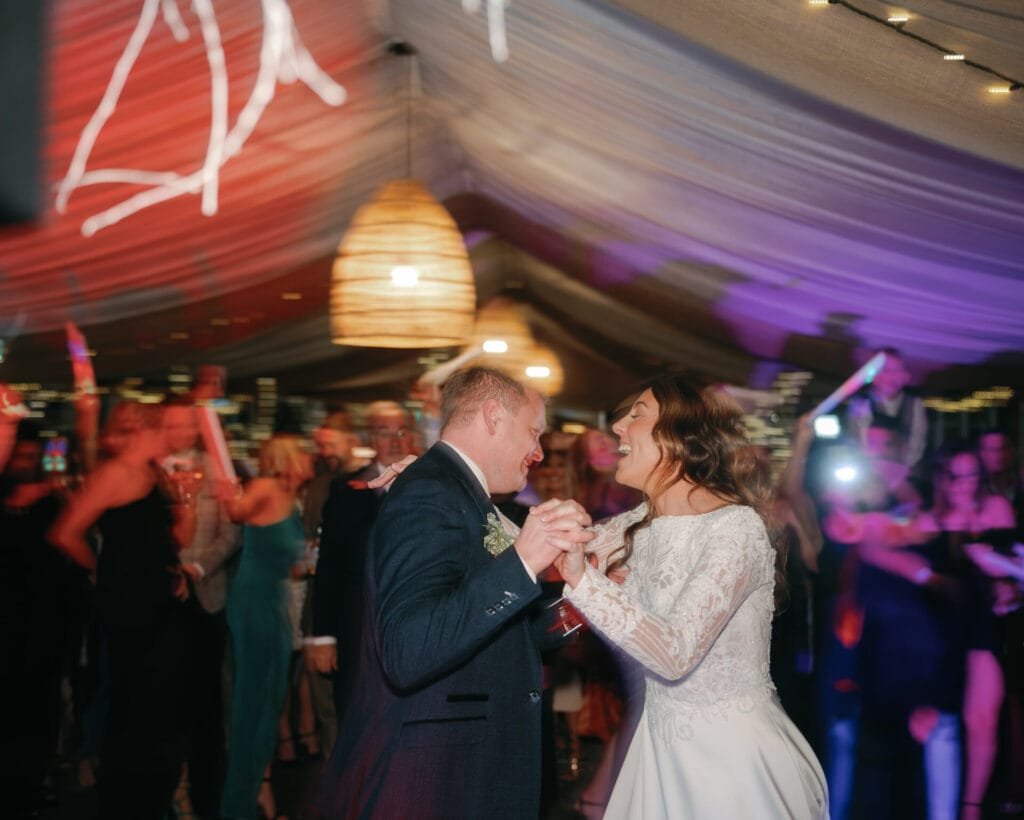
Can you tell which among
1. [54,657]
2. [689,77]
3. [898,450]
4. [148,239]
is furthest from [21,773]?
[898,450]

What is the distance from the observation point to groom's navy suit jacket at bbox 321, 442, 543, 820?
2.05 metres

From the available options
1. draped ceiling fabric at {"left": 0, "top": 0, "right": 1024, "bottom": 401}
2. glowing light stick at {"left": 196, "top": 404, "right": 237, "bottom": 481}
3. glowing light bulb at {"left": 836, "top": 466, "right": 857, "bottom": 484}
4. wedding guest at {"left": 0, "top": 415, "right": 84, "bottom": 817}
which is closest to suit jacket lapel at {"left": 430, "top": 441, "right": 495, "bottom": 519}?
draped ceiling fabric at {"left": 0, "top": 0, "right": 1024, "bottom": 401}

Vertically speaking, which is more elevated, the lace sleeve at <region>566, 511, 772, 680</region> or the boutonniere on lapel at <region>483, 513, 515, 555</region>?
the boutonniere on lapel at <region>483, 513, 515, 555</region>

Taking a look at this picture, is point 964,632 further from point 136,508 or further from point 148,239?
point 148,239

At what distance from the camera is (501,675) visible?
2256 mm

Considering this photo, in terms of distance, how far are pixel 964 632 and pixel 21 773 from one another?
11.6ft

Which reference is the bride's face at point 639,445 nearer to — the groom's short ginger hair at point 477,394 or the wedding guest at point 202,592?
the groom's short ginger hair at point 477,394

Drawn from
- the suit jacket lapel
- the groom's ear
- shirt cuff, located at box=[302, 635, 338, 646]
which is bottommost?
shirt cuff, located at box=[302, 635, 338, 646]

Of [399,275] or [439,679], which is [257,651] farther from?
[439,679]

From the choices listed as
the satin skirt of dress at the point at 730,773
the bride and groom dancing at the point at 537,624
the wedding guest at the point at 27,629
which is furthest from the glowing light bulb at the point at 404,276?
the satin skirt of dress at the point at 730,773

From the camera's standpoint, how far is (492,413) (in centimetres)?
244

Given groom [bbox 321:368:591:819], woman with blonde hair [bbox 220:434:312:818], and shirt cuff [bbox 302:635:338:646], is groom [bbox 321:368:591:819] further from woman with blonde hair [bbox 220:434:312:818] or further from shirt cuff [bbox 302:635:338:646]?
woman with blonde hair [bbox 220:434:312:818]

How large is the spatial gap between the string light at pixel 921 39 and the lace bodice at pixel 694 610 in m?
1.12

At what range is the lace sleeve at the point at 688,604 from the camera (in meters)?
2.27
